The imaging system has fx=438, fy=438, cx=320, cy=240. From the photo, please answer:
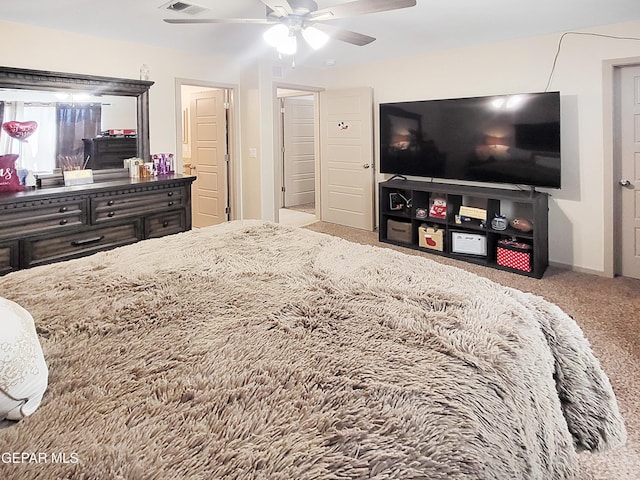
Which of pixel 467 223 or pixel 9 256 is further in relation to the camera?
pixel 467 223

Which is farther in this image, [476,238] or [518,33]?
[476,238]

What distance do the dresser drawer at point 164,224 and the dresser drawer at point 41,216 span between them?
59 cm

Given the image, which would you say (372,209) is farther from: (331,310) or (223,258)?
(331,310)

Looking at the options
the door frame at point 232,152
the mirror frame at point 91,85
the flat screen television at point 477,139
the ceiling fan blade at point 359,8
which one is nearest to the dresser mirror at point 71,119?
the mirror frame at point 91,85

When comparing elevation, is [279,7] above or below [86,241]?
above

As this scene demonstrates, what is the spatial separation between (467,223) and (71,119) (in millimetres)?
4055

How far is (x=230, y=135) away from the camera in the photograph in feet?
18.3

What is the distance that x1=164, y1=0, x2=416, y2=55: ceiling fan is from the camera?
252 cm

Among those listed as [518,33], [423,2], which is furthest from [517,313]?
[518,33]

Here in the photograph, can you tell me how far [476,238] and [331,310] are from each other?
3658 mm

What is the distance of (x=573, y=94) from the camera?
4.17 m

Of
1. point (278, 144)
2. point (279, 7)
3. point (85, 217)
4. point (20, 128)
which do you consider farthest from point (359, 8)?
point (278, 144)

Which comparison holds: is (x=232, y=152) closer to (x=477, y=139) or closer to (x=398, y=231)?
(x=398, y=231)

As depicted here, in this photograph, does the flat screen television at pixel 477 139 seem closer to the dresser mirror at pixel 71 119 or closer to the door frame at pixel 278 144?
the door frame at pixel 278 144
